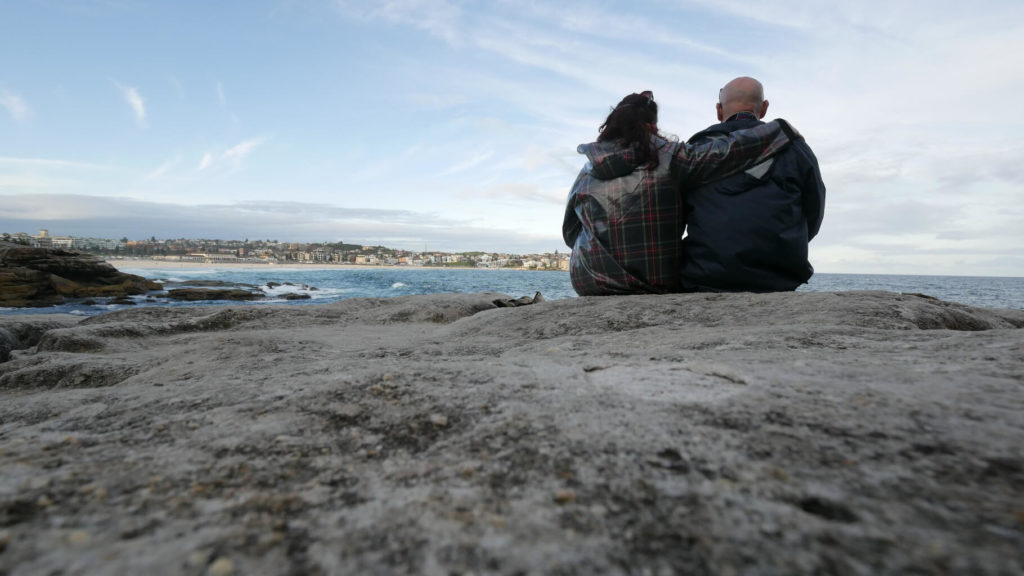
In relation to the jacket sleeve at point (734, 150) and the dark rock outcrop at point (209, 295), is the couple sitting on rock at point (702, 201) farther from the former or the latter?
the dark rock outcrop at point (209, 295)

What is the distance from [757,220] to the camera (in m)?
2.88

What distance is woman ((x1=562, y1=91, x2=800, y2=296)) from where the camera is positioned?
2924 millimetres

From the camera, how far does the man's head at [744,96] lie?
10.7ft

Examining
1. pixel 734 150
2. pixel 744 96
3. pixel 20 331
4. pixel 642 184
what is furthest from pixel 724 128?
pixel 20 331

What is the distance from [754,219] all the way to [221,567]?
308 centimetres

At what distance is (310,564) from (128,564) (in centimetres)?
26

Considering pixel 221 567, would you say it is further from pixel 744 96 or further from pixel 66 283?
pixel 66 283

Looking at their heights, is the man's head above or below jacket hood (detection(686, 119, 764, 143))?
above

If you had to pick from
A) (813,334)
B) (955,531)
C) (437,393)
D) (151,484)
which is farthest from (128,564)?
(813,334)

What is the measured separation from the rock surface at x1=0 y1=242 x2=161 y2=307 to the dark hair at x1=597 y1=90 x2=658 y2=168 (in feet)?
56.6

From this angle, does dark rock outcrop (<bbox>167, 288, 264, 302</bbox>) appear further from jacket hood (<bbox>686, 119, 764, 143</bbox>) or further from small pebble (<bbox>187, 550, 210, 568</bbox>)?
small pebble (<bbox>187, 550, 210, 568</bbox>)

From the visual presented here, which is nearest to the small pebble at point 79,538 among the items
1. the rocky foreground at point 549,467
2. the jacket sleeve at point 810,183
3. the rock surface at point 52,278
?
the rocky foreground at point 549,467

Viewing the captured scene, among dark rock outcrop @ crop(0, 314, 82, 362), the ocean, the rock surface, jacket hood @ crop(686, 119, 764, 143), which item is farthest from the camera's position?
the ocean

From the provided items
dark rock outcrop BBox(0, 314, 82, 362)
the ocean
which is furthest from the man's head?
dark rock outcrop BBox(0, 314, 82, 362)
